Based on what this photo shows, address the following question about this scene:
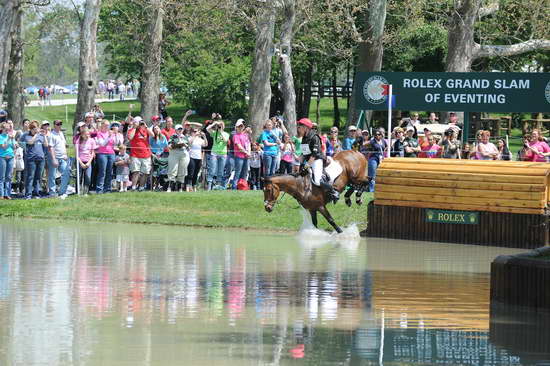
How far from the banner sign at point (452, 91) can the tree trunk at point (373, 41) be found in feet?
41.7

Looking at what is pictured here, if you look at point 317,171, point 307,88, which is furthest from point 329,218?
point 307,88

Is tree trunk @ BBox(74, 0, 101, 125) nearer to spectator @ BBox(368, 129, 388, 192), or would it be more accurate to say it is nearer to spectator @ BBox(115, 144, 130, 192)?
spectator @ BBox(115, 144, 130, 192)

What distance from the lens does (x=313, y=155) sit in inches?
1022

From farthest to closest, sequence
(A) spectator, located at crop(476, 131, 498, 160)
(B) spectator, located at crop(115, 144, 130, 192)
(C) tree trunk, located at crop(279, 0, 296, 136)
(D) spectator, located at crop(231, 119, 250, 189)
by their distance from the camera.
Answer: (C) tree trunk, located at crop(279, 0, 296, 136)
(D) spectator, located at crop(231, 119, 250, 189)
(B) spectator, located at crop(115, 144, 130, 192)
(A) spectator, located at crop(476, 131, 498, 160)

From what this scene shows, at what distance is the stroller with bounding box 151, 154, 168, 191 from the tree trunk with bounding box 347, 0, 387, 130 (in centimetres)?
1188

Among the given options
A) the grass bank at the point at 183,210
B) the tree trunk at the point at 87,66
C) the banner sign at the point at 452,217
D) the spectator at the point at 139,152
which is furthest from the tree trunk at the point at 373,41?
the banner sign at the point at 452,217

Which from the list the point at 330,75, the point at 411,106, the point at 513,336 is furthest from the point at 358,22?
the point at 513,336

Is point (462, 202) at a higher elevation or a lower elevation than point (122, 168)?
lower

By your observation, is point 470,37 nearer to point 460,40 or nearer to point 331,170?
point 460,40

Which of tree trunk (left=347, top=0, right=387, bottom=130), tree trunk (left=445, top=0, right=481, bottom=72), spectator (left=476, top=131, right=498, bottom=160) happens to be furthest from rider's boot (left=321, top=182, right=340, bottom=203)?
tree trunk (left=445, top=0, right=481, bottom=72)

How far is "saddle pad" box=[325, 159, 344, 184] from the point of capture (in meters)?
26.4

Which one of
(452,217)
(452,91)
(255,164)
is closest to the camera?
(452,217)

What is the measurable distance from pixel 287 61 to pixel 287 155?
41.0ft

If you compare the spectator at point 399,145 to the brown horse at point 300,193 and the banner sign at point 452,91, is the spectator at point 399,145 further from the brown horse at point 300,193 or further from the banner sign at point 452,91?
the brown horse at point 300,193
